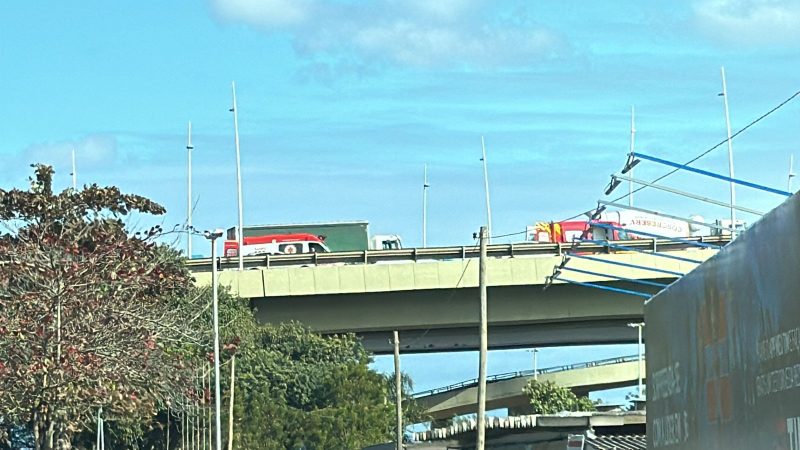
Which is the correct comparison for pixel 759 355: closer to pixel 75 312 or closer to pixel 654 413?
pixel 654 413

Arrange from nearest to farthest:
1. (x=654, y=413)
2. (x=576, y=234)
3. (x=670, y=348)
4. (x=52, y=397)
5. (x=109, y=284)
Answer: (x=670, y=348) < (x=654, y=413) < (x=52, y=397) < (x=109, y=284) < (x=576, y=234)

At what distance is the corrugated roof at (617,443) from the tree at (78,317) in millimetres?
9122

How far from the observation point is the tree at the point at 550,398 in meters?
88.6

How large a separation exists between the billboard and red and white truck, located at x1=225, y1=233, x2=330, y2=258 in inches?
2633

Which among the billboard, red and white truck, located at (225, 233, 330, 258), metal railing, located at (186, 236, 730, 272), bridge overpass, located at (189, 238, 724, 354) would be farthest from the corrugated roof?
red and white truck, located at (225, 233, 330, 258)

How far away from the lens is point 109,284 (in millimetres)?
32531

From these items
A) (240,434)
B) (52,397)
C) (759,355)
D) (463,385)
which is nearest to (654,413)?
(759,355)

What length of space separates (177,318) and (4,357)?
5.41 metres

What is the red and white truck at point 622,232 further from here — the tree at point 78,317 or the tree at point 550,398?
the tree at point 78,317

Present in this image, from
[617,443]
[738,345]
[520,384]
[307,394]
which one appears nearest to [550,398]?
[520,384]

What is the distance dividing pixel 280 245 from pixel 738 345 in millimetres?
72234

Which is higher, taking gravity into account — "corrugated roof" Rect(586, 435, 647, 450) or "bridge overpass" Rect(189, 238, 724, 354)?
"bridge overpass" Rect(189, 238, 724, 354)

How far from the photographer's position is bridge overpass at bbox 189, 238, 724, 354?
220 feet

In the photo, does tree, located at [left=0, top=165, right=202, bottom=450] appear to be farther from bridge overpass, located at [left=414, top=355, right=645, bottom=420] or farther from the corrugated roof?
bridge overpass, located at [left=414, top=355, right=645, bottom=420]
